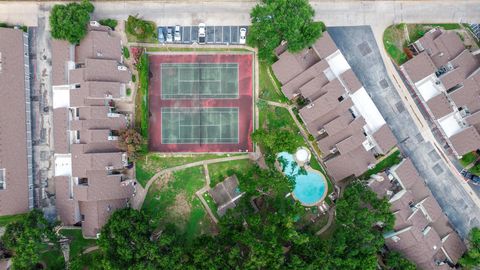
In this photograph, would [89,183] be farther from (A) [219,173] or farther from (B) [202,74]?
(B) [202,74]

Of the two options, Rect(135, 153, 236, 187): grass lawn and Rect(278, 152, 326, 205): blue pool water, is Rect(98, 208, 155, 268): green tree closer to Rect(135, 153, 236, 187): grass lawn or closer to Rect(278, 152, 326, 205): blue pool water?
Rect(135, 153, 236, 187): grass lawn

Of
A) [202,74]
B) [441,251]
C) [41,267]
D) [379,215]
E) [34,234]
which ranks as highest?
[202,74]

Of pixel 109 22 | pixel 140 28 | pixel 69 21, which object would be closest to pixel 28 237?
pixel 69 21

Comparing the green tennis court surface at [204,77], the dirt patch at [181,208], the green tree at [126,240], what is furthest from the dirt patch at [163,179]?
the green tennis court surface at [204,77]

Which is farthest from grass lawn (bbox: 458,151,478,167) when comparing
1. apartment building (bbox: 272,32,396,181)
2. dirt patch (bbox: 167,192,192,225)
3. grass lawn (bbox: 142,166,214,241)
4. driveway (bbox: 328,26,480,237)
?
dirt patch (bbox: 167,192,192,225)

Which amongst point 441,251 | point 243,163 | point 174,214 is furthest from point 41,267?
point 441,251

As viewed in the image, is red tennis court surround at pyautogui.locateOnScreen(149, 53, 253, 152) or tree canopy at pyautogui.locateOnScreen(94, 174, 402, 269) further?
red tennis court surround at pyautogui.locateOnScreen(149, 53, 253, 152)

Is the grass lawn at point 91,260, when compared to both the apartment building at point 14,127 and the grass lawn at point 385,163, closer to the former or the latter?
the apartment building at point 14,127
